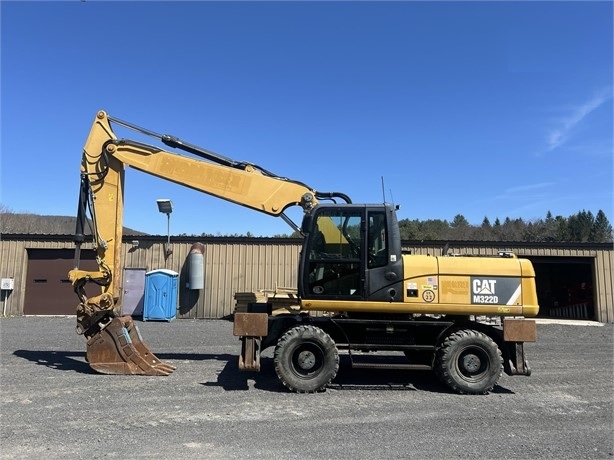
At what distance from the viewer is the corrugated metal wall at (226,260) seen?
1920 centimetres

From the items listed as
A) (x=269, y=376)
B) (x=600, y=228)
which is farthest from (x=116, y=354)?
(x=600, y=228)

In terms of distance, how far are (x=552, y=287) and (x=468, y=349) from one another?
27069 millimetres

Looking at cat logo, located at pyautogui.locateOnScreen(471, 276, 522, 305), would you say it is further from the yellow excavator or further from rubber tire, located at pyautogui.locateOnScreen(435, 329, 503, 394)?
rubber tire, located at pyautogui.locateOnScreen(435, 329, 503, 394)

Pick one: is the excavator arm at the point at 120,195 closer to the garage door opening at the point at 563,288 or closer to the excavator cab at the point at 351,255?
the excavator cab at the point at 351,255

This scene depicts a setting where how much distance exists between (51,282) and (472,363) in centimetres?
1810

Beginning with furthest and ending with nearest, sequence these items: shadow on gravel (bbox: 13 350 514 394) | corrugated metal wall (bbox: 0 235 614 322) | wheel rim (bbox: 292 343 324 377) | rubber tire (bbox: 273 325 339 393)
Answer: corrugated metal wall (bbox: 0 235 614 322) → shadow on gravel (bbox: 13 350 514 394) → wheel rim (bbox: 292 343 324 377) → rubber tire (bbox: 273 325 339 393)

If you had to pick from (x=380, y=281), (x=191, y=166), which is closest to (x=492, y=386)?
(x=380, y=281)

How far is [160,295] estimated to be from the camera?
1822cm

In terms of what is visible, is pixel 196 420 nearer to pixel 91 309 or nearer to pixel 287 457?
pixel 287 457

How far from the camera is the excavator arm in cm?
831

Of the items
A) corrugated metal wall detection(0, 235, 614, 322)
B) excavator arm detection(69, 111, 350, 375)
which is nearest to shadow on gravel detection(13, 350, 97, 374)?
excavator arm detection(69, 111, 350, 375)

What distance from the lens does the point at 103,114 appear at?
9.09 m

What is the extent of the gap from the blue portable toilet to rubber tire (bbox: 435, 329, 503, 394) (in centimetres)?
1324

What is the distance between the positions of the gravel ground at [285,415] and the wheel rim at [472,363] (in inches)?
15.6
